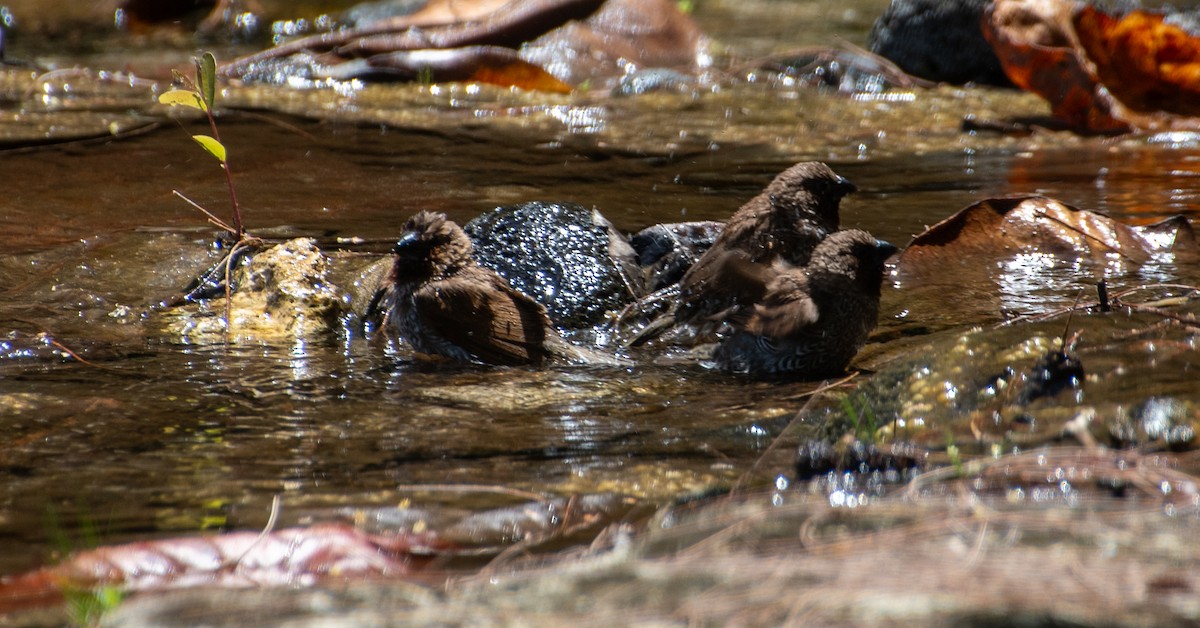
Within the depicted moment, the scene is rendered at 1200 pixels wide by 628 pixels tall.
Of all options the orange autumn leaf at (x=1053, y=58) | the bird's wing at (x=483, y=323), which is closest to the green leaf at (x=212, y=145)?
the bird's wing at (x=483, y=323)

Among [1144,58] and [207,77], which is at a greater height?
[1144,58]

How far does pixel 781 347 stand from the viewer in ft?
16.7

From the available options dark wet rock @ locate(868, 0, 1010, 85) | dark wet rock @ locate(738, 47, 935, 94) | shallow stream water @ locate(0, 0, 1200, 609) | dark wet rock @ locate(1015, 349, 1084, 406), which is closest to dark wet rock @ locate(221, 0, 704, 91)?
shallow stream water @ locate(0, 0, 1200, 609)

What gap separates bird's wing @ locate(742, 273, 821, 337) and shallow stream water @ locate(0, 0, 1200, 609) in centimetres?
28

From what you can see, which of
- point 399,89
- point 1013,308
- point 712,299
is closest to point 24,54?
point 399,89

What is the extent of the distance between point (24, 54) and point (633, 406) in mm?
→ 11397

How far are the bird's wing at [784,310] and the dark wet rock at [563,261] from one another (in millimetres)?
857

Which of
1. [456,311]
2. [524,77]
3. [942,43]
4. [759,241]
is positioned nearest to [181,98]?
[456,311]

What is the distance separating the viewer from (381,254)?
6258 millimetres

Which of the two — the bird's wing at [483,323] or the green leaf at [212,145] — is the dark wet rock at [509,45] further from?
the bird's wing at [483,323]

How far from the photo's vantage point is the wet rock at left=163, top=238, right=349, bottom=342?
5480mm

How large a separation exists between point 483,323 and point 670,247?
133cm

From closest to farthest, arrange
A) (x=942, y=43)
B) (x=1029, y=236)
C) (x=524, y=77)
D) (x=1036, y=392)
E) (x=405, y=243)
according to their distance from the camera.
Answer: (x=1036, y=392) → (x=405, y=243) → (x=1029, y=236) → (x=524, y=77) → (x=942, y=43)

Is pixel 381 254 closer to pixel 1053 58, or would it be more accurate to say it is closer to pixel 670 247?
pixel 670 247
